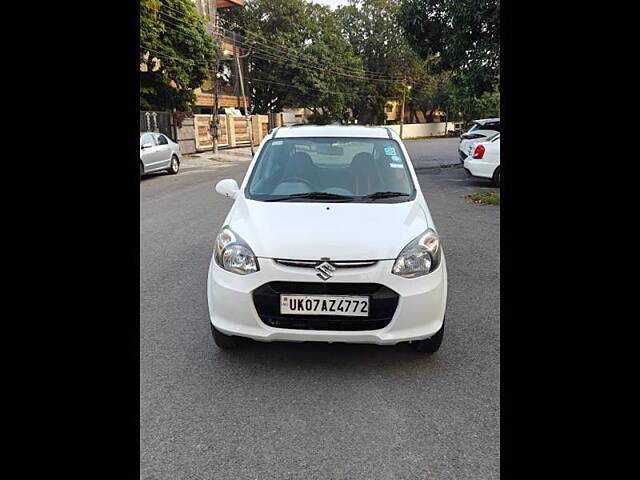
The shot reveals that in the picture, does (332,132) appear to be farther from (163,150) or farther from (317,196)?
(163,150)

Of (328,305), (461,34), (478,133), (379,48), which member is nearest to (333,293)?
(328,305)

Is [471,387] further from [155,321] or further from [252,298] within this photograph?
[155,321]

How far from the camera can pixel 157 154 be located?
15648mm

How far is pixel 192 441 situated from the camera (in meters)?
2.67

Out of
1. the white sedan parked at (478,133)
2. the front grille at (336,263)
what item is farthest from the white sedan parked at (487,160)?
the front grille at (336,263)

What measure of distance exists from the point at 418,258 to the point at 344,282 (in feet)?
1.78

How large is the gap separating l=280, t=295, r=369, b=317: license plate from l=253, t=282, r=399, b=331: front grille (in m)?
0.03

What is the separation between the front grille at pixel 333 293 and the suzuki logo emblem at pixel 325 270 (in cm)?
5

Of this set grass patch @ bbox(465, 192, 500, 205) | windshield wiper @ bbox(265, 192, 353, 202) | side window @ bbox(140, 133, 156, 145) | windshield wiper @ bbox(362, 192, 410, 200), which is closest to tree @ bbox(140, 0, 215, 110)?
side window @ bbox(140, 133, 156, 145)

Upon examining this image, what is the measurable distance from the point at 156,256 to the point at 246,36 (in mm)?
34490

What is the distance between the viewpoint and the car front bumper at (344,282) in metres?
3.17

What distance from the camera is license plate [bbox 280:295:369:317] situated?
314cm

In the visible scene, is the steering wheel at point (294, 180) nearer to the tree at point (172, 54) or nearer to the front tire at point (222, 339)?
the front tire at point (222, 339)
